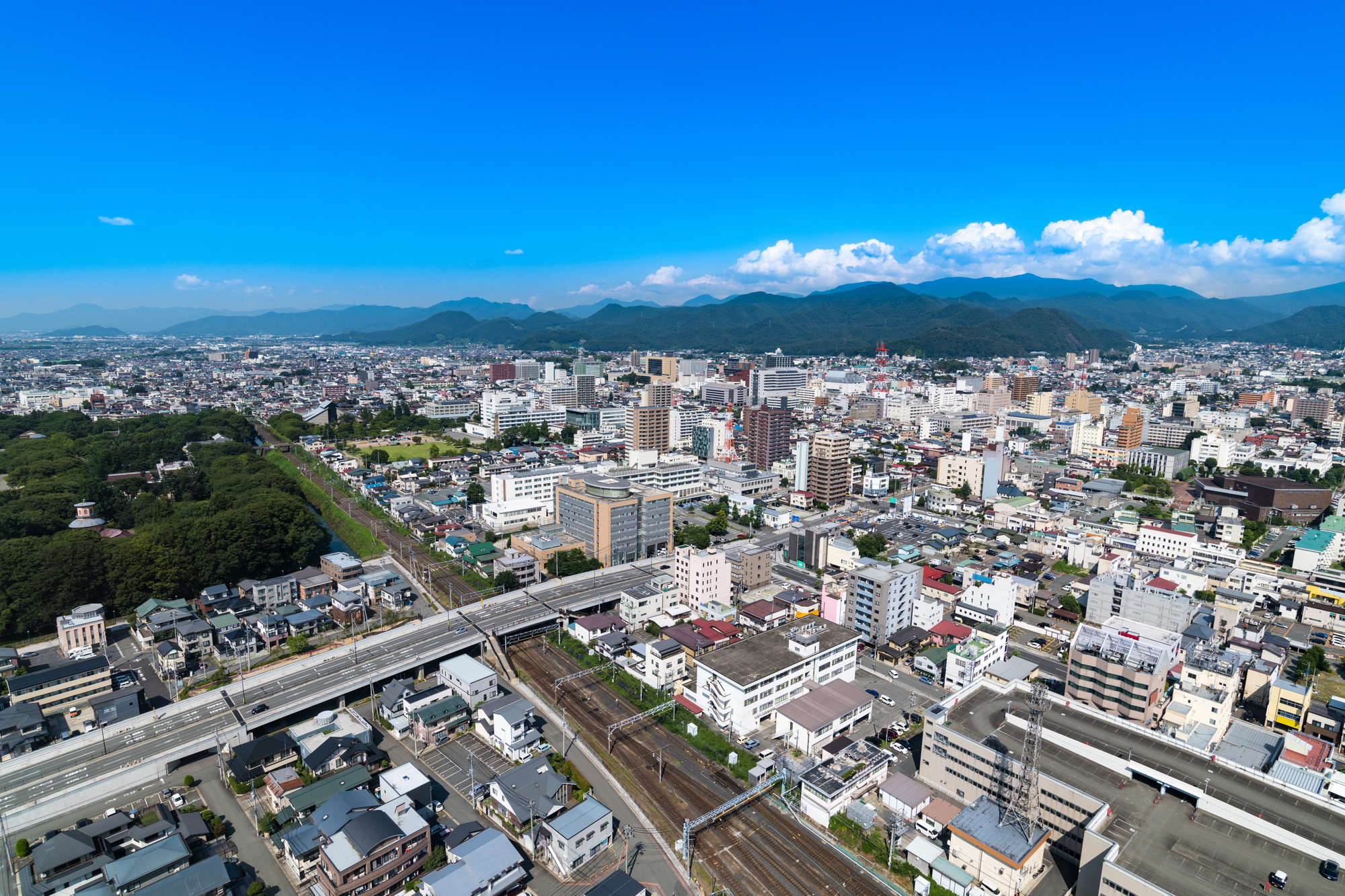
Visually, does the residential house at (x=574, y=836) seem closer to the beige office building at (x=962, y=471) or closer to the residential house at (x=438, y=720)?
the residential house at (x=438, y=720)

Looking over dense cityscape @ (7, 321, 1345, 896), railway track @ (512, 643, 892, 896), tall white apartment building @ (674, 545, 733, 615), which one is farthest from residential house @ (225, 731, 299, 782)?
tall white apartment building @ (674, 545, 733, 615)

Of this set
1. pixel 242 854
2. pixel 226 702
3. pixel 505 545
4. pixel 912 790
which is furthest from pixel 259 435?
pixel 912 790

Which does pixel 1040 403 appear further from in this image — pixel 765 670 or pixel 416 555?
pixel 416 555

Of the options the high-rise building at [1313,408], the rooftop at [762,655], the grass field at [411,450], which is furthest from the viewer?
the high-rise building at [1313,408]

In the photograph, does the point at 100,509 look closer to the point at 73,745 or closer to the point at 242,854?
the point at 73,745

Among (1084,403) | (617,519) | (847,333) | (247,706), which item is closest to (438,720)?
(247,706)

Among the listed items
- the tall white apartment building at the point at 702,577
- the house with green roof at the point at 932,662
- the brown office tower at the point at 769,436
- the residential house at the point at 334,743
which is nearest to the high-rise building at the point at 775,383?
the brown office tower at the point at 769,436

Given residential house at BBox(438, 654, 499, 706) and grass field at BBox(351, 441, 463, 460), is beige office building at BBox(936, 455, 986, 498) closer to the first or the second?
residential house at BBox(438, 654, 499, 706)
